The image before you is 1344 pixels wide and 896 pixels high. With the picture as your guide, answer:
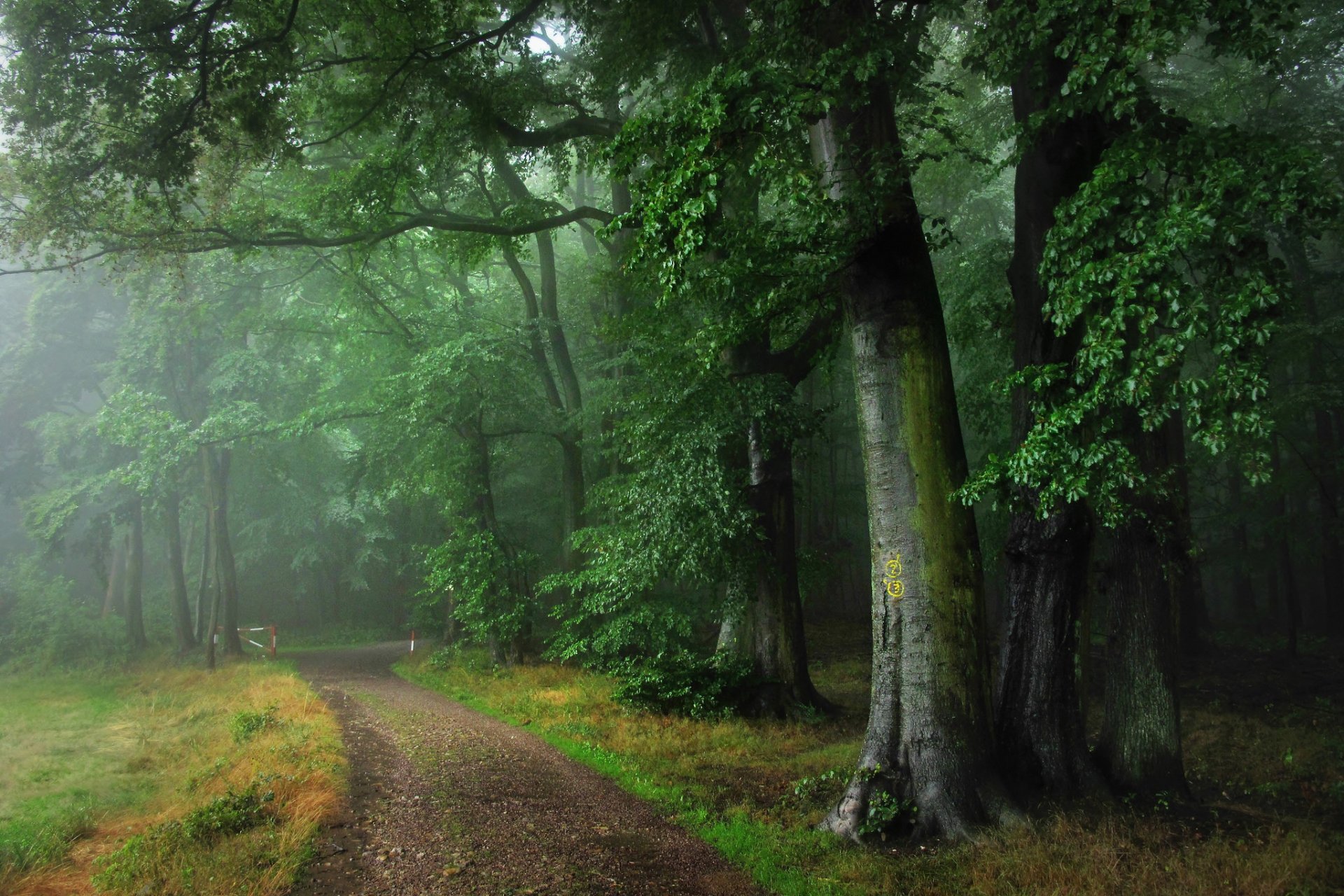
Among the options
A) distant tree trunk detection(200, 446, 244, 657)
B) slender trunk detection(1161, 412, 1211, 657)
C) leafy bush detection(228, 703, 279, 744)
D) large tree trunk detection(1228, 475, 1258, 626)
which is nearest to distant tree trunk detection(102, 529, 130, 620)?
distant tree trunk detection(200, 446, 244, 657)

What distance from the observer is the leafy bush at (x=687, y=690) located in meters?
11.6

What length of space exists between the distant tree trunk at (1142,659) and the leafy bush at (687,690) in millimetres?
5143

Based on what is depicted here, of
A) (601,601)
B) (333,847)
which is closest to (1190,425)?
(333,847)

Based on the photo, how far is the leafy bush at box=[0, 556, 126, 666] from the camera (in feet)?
73.8

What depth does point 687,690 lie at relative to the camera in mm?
11711

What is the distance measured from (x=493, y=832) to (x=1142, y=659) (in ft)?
20.9

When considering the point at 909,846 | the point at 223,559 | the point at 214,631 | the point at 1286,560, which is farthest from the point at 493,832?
the point at 223,559

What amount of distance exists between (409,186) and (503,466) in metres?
11.6

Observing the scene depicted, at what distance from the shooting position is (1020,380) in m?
5.94

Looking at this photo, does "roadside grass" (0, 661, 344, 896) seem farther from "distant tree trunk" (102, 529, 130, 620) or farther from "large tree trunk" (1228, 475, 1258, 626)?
"large tree trunk" (1228, 475, 1258, 626)

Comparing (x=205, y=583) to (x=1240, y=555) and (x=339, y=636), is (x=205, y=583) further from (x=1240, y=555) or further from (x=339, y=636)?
(x=1240, y=555)

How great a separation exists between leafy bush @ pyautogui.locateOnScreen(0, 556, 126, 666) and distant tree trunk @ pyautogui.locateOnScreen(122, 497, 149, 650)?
34 centimetres

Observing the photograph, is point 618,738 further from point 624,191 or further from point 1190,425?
point 624,191

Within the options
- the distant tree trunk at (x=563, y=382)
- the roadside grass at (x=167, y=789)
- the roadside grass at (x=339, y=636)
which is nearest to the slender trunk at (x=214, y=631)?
the roadside grass at (x=167, y=789)
